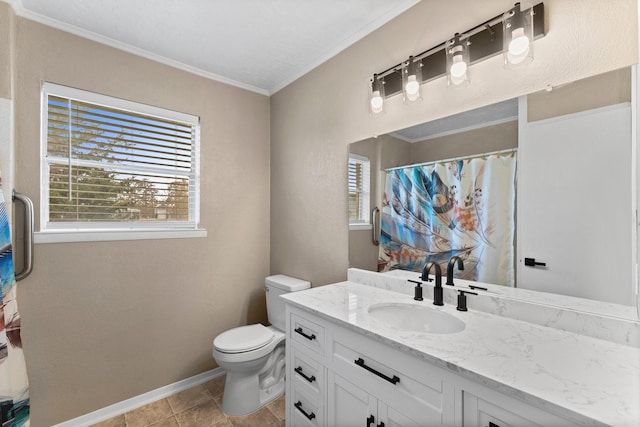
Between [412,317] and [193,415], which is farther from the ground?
[412,317]

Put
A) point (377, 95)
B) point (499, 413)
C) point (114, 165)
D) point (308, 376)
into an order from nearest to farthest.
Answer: point (499, 413)
point (308, 376)
point (377, 95)
point (114, 165)

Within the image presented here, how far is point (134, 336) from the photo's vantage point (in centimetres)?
205

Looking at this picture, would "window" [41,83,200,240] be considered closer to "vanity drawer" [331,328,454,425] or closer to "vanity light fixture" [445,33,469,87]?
"vanity drawer" [331,328,454,425]

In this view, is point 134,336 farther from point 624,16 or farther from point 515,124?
point 624,16

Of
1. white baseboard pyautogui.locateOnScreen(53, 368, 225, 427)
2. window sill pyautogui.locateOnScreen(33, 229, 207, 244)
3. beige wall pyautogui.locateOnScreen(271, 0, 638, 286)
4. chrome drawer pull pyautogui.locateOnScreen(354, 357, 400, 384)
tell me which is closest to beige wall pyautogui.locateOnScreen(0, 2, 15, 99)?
window sill pyautogui.locateOnScreen(33, 229, 207, 244)

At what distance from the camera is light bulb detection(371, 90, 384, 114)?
177 cm

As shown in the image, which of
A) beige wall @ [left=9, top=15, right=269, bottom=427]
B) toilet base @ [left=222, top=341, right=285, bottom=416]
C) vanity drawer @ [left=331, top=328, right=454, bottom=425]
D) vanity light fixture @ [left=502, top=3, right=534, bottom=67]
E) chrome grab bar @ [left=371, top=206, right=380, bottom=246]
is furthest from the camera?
toilet base @ [left=222, top=341, right=285, bottom=416]

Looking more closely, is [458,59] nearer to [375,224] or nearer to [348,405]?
[375,224]

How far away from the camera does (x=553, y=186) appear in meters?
1.14

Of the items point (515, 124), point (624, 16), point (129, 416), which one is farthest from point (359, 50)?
point (129, 416)

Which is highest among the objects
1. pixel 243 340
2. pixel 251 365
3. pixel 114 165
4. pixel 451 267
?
pixel 114 165

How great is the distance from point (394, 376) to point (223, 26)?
2.12m

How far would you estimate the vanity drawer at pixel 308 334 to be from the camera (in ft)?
4.49

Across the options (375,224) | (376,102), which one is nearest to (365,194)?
(375,224)
